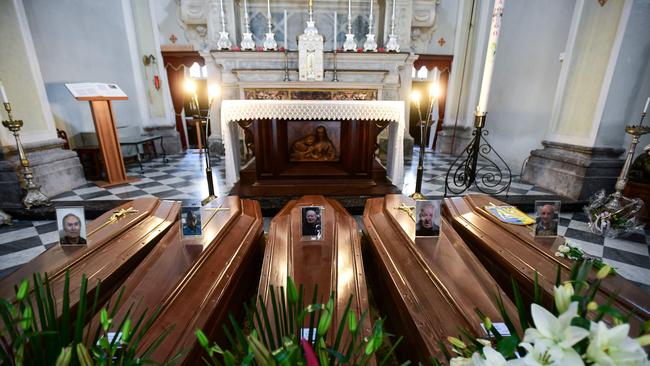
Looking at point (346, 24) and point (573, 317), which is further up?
point (346, 24)

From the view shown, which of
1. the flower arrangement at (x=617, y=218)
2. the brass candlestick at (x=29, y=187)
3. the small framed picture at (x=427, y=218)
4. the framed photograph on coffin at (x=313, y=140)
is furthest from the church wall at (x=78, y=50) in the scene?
the flower arrangement at (x=617, y=218)

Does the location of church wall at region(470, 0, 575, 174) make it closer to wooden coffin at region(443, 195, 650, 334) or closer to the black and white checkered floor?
the black and white checkered floor

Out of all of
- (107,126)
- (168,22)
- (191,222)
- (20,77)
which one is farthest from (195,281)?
(168,22)

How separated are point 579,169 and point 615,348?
4.23 metres

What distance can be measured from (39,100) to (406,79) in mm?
6423

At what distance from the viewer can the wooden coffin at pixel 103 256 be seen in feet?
3.62

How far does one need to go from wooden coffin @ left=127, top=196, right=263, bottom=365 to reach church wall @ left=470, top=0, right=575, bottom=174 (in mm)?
5151

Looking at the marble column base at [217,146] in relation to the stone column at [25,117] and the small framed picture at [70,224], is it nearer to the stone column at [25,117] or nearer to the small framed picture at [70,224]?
the stone column at [25,117]

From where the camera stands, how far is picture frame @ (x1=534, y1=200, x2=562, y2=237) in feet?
4.72

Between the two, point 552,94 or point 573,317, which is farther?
point 552,94

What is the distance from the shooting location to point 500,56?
5293 mm

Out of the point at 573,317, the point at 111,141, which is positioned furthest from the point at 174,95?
the point at 573,317

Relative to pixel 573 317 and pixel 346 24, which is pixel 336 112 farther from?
pixel 346 24

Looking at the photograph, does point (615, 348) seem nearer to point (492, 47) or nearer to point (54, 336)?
point (54, 336)
